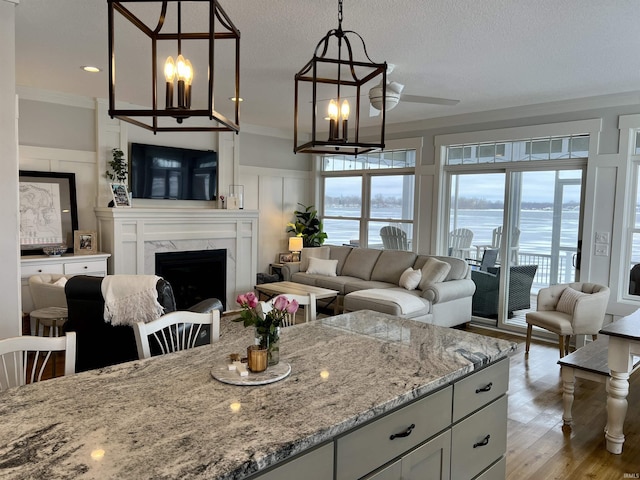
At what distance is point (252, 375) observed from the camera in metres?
1.65

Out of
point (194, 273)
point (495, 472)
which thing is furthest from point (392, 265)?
point (495, 472)

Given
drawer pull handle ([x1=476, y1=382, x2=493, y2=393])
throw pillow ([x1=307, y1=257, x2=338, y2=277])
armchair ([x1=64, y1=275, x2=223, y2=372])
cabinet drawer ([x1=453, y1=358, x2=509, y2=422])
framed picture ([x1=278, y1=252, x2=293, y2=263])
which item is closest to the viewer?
cabinet drawer ([x1=453, y1=358, x2=509, y2=422])

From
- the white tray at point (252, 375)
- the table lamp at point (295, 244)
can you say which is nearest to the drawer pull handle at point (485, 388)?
the white tray at point (252, 375)

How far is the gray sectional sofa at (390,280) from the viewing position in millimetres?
5246

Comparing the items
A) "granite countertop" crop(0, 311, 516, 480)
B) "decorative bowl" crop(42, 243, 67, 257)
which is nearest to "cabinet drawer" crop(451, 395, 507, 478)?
"granite countertop" crop(0, 311, 516, 480)

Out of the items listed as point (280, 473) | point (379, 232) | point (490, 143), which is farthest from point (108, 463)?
point (379, 232)

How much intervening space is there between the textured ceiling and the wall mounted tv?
3.29 feet

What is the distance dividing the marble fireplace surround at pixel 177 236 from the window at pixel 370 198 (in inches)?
67.8

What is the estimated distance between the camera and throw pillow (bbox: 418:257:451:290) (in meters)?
5.53

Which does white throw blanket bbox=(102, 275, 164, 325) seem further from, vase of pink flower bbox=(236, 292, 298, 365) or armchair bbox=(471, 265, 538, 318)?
armchair bbox=(471, 265, 538, 318)

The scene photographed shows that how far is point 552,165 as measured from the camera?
542 centimetres

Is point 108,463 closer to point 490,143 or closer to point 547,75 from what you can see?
point 547,75

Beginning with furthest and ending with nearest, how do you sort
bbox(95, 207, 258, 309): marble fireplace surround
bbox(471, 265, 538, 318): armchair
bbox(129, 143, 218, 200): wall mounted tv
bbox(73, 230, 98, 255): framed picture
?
bbox(129, 143, 218, 200): wall mounted tv → bbox(471, 265, 538, 318): armchair → bbox(95, 207, 258, 309): marble fireplace surround → bbox(73, 230, 98, 255): framed picture

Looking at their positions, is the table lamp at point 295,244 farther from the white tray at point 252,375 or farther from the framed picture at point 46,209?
the white tray at point 252,375
